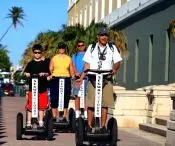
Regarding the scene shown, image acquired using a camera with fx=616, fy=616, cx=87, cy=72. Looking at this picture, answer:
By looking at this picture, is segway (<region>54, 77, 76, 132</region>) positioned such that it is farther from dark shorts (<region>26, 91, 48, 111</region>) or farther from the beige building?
the beige building

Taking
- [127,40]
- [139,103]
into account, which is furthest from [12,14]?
[139,103]

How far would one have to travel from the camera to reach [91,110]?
400 inches

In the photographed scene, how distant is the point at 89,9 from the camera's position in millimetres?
Result: 52594

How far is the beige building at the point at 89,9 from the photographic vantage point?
41.3m

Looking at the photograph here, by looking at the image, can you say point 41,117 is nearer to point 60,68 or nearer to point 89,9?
point 60,68

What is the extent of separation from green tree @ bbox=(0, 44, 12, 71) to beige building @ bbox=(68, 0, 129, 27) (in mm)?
72801

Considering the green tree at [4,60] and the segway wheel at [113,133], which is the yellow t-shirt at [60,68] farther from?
the green tree at [4,60]

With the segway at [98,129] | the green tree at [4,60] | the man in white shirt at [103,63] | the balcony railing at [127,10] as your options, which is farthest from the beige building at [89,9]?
the green tree at [4,60]

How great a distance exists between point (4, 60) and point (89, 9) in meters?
94.3

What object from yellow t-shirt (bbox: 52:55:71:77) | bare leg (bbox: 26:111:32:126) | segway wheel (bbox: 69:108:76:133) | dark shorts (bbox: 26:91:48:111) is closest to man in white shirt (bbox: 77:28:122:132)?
dark shorts (bbox: 26:91:48:111)

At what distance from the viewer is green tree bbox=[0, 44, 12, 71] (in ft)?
465

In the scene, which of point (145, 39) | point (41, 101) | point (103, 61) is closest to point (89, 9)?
point (145, 39)

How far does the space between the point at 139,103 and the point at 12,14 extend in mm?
130553

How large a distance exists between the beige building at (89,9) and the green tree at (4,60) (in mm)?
72801
